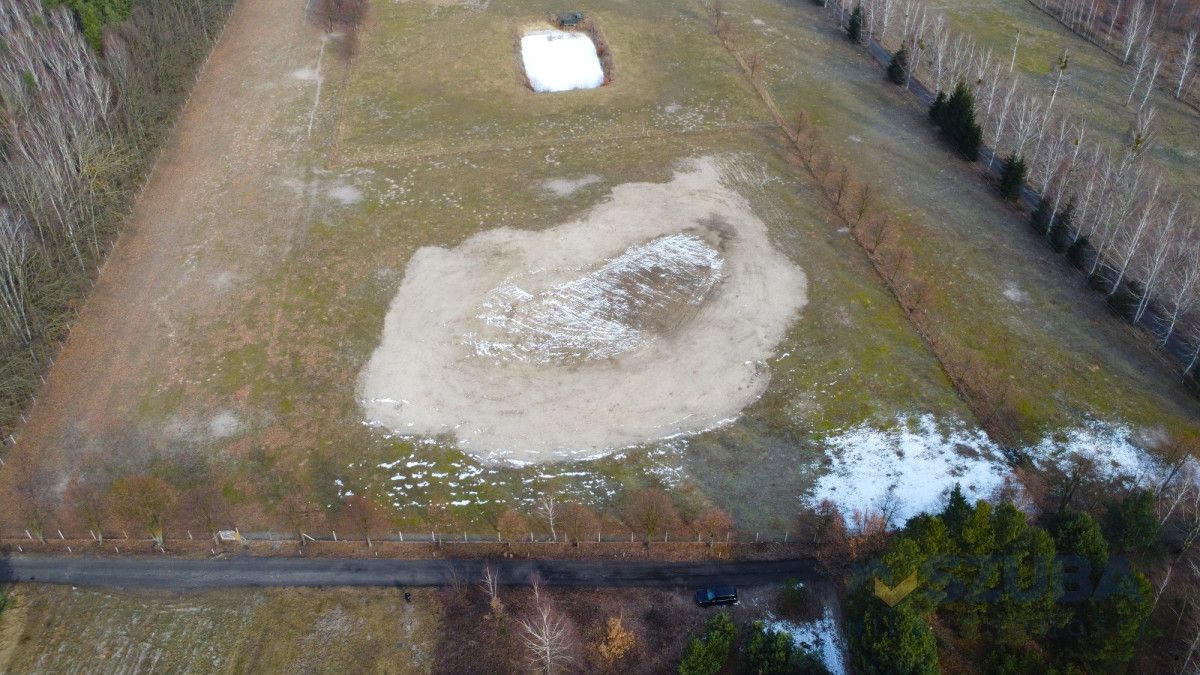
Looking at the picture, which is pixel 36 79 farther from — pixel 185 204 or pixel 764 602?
pixel 764 602

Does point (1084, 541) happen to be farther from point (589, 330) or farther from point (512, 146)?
point (512, 146)

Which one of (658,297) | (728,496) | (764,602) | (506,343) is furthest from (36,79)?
(764,602)

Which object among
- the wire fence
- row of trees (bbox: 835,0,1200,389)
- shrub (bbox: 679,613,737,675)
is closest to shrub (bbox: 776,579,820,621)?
the wire fence

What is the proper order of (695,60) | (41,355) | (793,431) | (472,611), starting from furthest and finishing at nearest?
(695,60)
(41,355)
(793,431)
(472,611)

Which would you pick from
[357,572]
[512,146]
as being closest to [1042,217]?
[512,146]

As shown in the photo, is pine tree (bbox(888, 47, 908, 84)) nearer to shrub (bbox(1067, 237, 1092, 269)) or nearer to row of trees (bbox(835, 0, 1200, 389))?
row of trees (bbox(835, 0, 1200, 389))

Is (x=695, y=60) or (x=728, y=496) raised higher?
(x=695, y=60)
